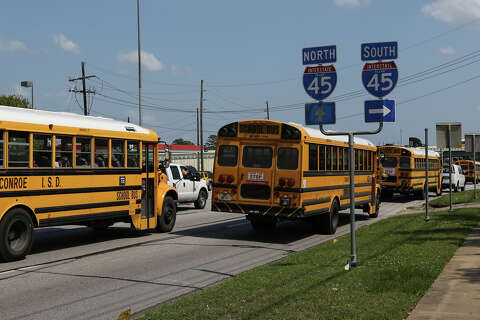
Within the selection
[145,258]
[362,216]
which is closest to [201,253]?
[145,258]

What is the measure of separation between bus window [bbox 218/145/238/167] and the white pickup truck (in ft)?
24.5

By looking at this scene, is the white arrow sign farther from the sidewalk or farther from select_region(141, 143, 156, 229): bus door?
select_region(141, 143, 156, 229): bus door

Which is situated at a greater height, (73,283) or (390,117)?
(390,117)

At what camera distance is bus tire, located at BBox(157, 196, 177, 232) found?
15234 mm

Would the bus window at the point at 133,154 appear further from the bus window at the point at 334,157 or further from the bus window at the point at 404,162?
the bus window at the point at 404,162

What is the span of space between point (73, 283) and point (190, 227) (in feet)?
26.4

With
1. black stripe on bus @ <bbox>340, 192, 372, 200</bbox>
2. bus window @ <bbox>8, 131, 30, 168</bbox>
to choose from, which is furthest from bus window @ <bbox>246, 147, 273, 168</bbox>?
bus window @ <bbox>8, 131, 30, 168</bbox>


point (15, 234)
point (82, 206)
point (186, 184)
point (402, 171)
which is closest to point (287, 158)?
point (82, 206)

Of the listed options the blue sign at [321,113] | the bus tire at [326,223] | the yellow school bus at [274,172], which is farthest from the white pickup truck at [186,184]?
the blue sign at [321,113]

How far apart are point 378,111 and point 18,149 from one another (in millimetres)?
6301

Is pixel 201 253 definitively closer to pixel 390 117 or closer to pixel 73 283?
pixel 73 283

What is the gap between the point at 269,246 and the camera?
13.3 meters

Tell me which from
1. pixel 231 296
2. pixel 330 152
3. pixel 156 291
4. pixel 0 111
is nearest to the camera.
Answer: pixel 231 296

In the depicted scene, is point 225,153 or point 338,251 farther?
point 225,153
